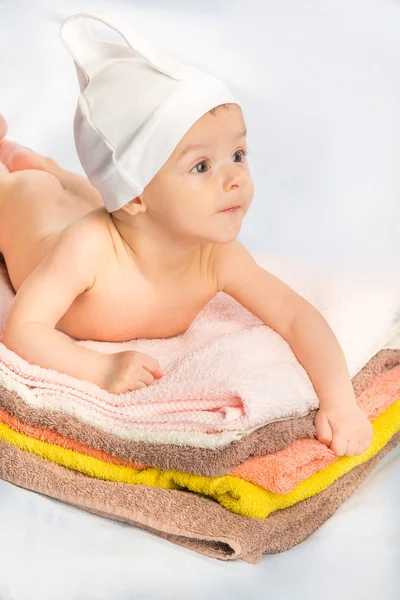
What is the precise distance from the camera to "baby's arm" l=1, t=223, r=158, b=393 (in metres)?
1.36

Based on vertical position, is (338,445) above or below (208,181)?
below

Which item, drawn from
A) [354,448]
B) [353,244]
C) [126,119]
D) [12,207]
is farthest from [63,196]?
[354,448]

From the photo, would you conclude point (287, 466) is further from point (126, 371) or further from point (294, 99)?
point (294, 99)

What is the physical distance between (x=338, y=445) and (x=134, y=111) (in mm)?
495

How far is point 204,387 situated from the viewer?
1.30m

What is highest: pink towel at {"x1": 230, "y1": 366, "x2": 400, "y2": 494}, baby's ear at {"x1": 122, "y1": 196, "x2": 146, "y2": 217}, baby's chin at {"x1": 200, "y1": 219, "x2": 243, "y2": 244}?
baby's chin at {"x1": 200, "y1": 219, "x2": 243, "y2": 244}

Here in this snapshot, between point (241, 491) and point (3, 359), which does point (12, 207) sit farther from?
point (241, 491)

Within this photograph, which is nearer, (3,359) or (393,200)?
(3,359)

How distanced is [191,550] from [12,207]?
0.74m

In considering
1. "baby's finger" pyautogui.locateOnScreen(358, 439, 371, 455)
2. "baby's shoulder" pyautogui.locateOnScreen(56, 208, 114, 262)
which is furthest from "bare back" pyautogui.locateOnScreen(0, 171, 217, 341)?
"baby's finger" pyautogui.locateOnScreen(358, 439, 371, 455)

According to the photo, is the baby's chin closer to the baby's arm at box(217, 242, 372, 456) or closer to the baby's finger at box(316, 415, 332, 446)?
the baby's arm at box(217, 242, 372, 456)

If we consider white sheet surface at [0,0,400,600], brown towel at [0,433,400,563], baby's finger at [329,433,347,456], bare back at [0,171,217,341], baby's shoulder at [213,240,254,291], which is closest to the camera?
brown towel at [0,433,400,563]

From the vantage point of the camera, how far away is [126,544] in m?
1.16

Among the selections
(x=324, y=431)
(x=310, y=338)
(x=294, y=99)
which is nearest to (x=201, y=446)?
(x=324, y=431)
